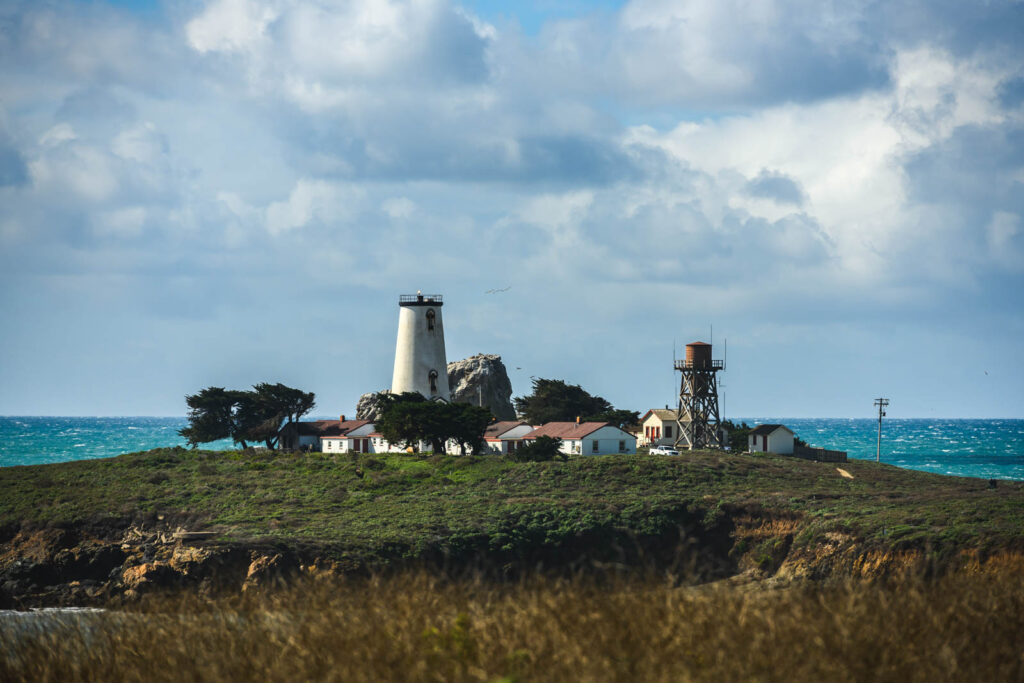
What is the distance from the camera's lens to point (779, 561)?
148 ft

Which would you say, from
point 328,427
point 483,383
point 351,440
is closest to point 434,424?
point 351,440

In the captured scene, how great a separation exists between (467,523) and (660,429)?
37.1 meters

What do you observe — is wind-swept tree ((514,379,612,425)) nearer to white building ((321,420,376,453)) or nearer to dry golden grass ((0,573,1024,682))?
white building ((321,420,376,453))

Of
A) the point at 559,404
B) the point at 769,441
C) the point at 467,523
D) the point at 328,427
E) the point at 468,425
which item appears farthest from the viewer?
the point at 559,404

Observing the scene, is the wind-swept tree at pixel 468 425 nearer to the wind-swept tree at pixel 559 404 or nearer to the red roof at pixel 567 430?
the red roof at pixel 567 430

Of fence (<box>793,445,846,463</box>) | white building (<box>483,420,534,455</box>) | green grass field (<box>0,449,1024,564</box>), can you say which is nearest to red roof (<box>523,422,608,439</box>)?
white building (<box>483,420,534,455</box>)

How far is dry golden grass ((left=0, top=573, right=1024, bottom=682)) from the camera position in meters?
12.2

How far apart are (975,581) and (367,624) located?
34.6 ft

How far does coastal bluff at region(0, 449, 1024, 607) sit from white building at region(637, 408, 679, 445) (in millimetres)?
16314

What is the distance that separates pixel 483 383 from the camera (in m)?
96.2

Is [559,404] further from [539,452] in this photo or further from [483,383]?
[539,452]

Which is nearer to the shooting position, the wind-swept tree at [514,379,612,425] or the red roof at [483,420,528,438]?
the red roof at [483,420,528,438]

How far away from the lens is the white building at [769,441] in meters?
80.8

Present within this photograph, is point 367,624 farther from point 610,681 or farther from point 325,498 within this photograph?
point 325,498
